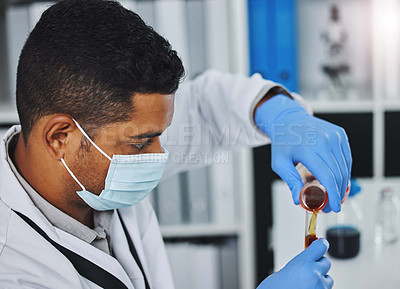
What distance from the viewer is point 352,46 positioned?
185 centimetres

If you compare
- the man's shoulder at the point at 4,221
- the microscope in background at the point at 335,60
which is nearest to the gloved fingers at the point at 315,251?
the man's shoulder at the point at 4,221

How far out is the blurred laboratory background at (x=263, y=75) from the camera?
165 cm

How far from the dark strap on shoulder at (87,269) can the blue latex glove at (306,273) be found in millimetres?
275

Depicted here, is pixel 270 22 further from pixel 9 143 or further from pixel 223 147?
pixel 9 143

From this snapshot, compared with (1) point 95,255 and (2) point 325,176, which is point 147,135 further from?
(2) point 325,176

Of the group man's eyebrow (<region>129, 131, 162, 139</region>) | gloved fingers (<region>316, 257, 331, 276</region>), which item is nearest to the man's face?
man's eyebrow (<region>129, 131, 162, 139</region>)

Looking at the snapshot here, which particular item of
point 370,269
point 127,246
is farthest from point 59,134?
point 370,269

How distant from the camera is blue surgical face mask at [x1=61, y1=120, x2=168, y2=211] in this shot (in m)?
0.86

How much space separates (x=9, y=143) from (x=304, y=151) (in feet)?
1.96

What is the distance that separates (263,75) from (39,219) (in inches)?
44.2

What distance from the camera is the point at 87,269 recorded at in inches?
32.5

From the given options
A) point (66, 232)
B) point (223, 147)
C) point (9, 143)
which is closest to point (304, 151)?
point (223, 147)

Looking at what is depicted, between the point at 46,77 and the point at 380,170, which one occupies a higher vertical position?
the point at 46,77

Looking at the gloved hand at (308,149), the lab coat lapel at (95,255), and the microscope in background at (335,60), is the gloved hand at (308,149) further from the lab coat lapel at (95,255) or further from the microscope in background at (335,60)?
the microscope in background at (335,60)
